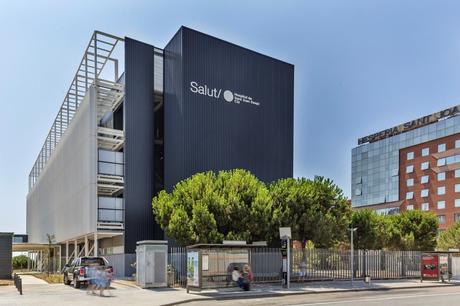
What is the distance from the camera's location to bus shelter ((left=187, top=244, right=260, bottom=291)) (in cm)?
2442

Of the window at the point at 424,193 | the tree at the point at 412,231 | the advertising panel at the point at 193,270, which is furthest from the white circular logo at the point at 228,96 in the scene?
the window at the point at 424,193

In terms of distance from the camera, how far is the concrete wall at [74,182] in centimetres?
4116

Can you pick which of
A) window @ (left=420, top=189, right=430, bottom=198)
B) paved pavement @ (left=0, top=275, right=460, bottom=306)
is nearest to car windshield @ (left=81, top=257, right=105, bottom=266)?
paved pavement @ (left=0, top=275, right=460, bottom=306)

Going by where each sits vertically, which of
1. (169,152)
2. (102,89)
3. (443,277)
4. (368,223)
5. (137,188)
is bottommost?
(443,277)

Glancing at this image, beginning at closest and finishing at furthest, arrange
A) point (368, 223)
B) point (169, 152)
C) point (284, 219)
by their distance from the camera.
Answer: point (284, 219) < point (368, 223) < point (169, 152)

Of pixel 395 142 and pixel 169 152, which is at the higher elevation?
pixel 395 142

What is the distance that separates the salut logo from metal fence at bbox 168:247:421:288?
1484cm

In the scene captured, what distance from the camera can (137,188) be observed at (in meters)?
40.9

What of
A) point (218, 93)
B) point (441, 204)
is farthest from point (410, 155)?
point (218, 93)

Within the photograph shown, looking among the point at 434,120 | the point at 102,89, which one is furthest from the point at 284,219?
the point at 434,120

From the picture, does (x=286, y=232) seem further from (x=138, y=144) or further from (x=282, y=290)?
(x=138, y=144)

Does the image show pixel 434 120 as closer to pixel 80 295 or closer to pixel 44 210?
pixel 44 210

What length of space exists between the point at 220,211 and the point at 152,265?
19.5 ft

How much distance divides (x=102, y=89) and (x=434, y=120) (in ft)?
229
